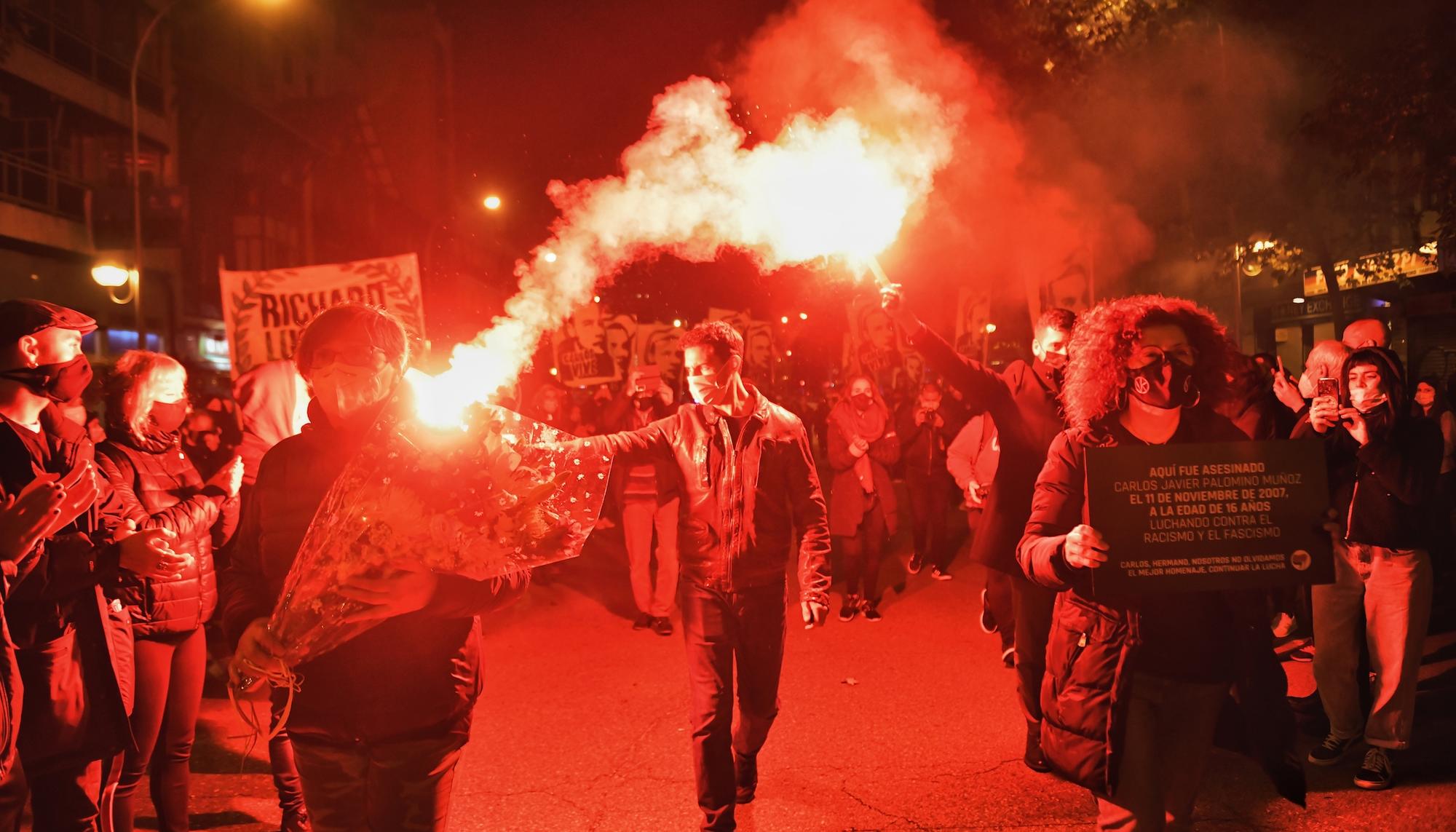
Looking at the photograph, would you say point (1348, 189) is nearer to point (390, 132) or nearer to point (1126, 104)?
point (1126, 104)

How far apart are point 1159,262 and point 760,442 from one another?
16.8m

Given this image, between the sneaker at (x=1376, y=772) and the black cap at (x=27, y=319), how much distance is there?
5.81 meters

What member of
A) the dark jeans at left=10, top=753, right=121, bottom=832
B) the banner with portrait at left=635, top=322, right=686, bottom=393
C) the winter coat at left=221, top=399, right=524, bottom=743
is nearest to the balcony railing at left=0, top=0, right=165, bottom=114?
the banner with portrait at left=635, top=322, right=686, bottom=393

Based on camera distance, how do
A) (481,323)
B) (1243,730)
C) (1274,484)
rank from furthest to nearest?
(481,323), (1243,730), (1274,484)

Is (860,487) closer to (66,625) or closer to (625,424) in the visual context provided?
(625,424)

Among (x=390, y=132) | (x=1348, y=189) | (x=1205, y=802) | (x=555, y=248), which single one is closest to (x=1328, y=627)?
(x=1205, y=802)

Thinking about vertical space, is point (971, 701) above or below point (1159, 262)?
below

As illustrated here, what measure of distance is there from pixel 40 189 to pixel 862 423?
2254cm

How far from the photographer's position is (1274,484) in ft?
8.98

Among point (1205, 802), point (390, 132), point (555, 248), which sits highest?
point (390, 132)

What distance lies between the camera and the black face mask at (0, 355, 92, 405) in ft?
10.6

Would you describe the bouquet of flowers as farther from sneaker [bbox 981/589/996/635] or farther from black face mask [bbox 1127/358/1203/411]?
sneaker [bbox 981/589/996/635]

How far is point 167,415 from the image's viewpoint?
4211 mm

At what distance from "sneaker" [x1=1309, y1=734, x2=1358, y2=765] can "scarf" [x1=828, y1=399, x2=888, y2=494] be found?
4.14 metres
